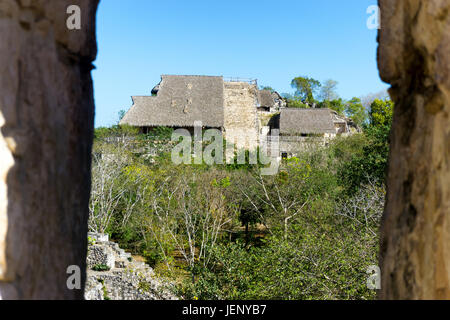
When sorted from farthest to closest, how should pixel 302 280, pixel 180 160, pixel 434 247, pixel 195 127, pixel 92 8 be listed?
1. pixel 195 127
2. pixel 180 160
3. pixel 302 280
4. pixel 92 8
5. pixel 434 247

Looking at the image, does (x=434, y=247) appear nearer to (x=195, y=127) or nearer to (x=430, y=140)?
(x=430, y=140)

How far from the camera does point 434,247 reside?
202 centimetres

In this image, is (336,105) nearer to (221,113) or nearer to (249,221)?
(221,113)

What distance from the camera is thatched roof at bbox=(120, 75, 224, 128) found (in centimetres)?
2617

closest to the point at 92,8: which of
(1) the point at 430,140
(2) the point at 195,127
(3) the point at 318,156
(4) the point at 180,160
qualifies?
(1) the point at 430,140

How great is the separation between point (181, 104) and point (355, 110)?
23.0m

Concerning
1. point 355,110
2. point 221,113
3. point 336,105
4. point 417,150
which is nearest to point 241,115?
point 221,113

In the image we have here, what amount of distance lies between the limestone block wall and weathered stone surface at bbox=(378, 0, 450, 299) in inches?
1072

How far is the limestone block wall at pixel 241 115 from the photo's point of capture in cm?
3009

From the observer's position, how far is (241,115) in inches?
1198

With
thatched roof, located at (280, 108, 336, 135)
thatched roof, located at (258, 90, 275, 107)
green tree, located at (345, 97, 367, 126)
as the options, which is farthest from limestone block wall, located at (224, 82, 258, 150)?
green tree, located at (345, 97, 367, 126)

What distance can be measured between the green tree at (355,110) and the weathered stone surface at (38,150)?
41.7 meters

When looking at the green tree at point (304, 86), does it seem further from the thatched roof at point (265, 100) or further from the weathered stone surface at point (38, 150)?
the weathered stone surface at point (38, 150)

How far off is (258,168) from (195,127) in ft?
35.1
